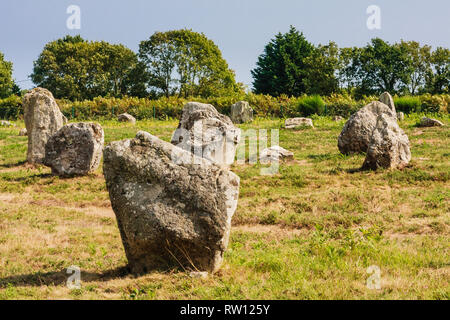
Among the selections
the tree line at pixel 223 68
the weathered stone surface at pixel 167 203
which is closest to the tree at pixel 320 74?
the tree line at pixel 223 68

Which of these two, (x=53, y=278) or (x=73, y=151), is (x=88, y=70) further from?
(x=53, y=278)

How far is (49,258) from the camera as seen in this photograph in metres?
7.91

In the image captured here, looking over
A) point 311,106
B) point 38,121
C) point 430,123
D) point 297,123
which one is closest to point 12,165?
point 38,121

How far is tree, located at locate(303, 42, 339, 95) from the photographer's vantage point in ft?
165

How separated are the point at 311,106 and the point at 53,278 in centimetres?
2847

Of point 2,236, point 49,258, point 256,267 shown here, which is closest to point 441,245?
point 256,267

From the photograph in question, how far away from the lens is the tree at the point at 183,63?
53125mm

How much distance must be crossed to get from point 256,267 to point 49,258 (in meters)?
3.70

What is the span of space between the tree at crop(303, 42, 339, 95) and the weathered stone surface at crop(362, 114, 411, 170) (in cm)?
3544

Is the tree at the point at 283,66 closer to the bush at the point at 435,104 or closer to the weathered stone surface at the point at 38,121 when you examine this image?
the bush at the point at 435,104

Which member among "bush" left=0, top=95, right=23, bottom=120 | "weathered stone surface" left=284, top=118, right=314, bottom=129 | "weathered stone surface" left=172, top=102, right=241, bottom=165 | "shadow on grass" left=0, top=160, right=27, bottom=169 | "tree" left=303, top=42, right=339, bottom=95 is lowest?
"shadow on grass" left=0, top=160, right=27, bottom=169

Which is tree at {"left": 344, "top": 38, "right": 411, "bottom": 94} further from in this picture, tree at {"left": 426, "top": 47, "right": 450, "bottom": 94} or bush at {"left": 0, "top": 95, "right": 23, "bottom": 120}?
bush at {"left": 0, "top": 95, "right": 23, "bottom": 120}

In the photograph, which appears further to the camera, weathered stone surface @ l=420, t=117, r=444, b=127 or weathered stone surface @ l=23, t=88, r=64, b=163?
weathered stone surface @ l=420, t=117, r=444, b=127

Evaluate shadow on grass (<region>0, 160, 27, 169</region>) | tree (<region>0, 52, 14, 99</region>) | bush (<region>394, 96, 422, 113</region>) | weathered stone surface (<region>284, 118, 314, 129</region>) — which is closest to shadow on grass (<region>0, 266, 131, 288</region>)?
shadow on grass (<region>0, 160, 27, 169</region>)
